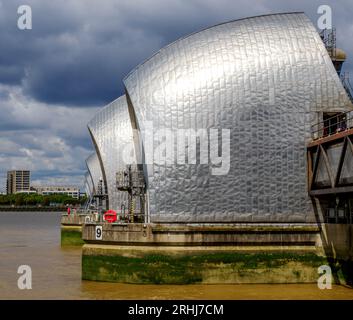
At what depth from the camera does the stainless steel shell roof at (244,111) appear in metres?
27.9

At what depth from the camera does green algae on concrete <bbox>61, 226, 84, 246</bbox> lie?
49.9 metres

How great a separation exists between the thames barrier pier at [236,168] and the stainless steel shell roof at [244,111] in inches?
2.1

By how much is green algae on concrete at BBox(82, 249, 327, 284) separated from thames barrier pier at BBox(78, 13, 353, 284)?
0.16 ft

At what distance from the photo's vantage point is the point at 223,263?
26.4 metres

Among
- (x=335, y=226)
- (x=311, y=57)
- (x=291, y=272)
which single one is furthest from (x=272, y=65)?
(x=291, y=272)

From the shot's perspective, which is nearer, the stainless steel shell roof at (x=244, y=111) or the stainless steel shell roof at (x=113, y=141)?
the stainless steel shell roof at (x=244, y=111)

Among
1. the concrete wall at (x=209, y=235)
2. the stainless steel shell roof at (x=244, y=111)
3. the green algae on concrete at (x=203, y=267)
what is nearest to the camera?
the green algae on concrete at (x=203, y=267)

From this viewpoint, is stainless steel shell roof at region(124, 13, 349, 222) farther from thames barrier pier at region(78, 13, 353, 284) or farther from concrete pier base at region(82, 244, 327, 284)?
concrete pier base at region(82, 244, 327, 284)

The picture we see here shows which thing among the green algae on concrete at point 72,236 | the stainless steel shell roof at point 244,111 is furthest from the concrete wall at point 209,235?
the green algae on concrete at point 72,236

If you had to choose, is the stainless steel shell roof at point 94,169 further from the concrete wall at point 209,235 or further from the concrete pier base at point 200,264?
the concrete pier base at point 200,264

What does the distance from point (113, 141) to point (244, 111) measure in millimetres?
19423

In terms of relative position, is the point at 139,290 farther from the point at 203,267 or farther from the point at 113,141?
the point at 113,141

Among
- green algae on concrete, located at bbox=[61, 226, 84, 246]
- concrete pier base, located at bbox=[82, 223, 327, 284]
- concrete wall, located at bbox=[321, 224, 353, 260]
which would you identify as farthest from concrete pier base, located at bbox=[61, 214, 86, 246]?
concrete wall, located at bbox=[321, 224, 353, 260]
